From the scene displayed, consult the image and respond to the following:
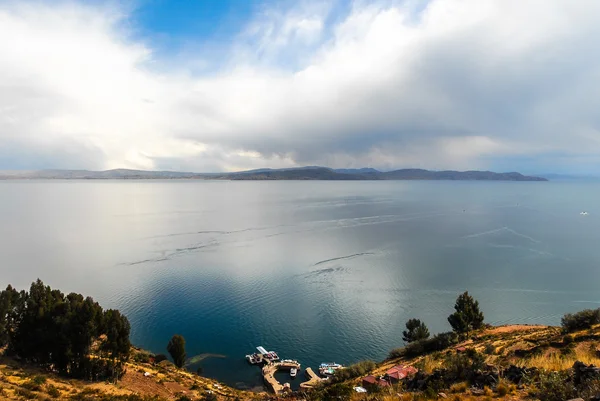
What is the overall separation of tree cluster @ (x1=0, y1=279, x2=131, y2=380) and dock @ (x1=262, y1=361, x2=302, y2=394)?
45.4 ft

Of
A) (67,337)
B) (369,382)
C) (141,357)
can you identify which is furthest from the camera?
(141,357)

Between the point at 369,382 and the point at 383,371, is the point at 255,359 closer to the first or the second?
the point at 383,371

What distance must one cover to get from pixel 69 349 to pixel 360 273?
50858mm

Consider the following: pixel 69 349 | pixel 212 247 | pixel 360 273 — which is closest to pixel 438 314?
pixel 360 273

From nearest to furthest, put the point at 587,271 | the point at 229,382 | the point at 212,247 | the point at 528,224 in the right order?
the point at 229,382, the point at 587,271, the point at 212,247, the point at 528,224

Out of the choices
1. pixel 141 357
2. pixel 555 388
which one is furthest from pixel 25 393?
pixel 555 388

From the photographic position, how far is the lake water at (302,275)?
1784 inches

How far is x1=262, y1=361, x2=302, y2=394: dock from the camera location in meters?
34.0

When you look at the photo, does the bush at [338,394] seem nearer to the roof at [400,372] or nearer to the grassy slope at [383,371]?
the grassy slope at [383,371]

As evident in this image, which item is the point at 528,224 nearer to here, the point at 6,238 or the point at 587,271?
the point at 587,271

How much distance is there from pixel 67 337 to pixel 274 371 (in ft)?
64.7

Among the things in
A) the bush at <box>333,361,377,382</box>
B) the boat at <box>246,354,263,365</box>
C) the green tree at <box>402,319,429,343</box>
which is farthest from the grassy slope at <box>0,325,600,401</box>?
the boat at <box>246,354,263,365</box>

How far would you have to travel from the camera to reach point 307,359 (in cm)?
4000

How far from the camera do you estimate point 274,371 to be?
1451 inches
